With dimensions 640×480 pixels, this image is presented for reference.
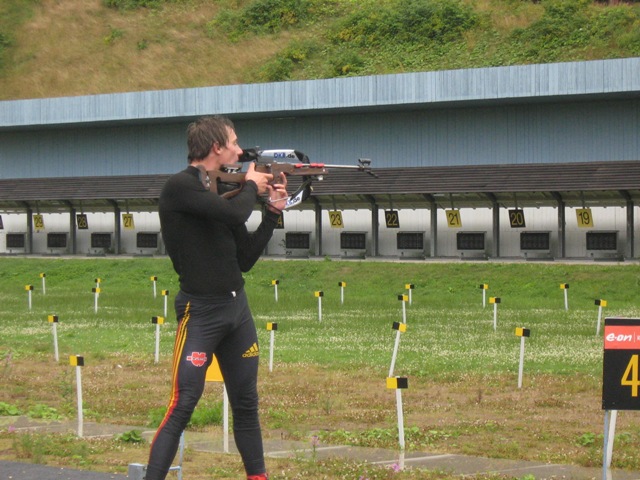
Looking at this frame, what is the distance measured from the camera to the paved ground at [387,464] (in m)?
9.69

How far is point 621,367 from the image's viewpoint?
10.0m

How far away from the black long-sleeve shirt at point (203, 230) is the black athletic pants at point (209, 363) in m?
Result: 0.14

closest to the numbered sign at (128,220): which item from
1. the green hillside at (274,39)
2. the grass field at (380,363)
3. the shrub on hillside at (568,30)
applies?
the grass field at (380,363)

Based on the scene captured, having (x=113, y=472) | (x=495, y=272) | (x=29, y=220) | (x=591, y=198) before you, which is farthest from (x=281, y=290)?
(x=113, y=472)

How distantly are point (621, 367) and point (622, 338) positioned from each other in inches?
10.0

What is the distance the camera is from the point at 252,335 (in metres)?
8.25

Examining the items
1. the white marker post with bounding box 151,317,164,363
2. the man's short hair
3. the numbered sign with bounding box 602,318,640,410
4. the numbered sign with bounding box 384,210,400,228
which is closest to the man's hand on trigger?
the man's short hair

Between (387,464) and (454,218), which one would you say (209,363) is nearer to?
(387,464)

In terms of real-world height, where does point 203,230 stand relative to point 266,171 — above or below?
below

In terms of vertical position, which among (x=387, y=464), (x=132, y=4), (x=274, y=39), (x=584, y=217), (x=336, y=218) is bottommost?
(x=387, y=464)

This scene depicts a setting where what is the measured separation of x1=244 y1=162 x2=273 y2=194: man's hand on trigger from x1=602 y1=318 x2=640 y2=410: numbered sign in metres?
3.52

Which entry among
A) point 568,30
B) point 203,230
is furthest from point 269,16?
point 203,230

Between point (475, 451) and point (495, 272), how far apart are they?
32.2 m

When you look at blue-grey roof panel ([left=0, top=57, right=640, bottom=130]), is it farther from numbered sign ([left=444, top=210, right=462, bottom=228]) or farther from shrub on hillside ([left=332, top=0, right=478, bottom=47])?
shrub on hillside ([left=332, top=0, right=478, bottom=47])
